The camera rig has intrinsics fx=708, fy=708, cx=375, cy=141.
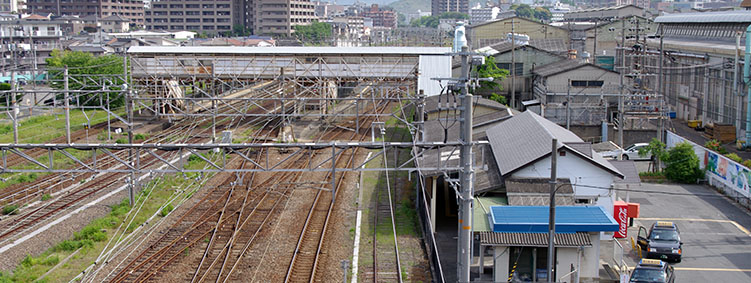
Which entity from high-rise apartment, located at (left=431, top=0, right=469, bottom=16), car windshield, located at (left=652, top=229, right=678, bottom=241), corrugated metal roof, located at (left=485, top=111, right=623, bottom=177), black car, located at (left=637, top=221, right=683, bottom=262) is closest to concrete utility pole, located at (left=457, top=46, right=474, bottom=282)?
corrugated metal roof, located at (left=485, top=111, right=623, bottom=177)

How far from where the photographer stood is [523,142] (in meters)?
13.8

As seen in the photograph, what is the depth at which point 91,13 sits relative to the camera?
8031cm

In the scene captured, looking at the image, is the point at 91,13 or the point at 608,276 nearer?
the point at 608,276

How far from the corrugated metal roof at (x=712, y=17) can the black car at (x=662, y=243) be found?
14124mm

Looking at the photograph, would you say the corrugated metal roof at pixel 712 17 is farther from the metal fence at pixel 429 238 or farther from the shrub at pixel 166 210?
the shrub at pixel 166 210

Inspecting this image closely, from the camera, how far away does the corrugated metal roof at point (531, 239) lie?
10312mm

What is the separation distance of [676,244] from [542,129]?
3259 mm

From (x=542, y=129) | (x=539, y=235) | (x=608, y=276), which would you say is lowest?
(x=608, y=276)

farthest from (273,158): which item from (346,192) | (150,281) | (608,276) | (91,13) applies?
(91,13)

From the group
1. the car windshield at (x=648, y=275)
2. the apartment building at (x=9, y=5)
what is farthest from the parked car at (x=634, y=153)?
the apartment building at (x=9, y=5)

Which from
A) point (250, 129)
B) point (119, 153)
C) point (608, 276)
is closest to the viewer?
point (608, 276)

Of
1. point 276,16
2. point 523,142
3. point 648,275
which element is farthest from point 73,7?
point 648,275

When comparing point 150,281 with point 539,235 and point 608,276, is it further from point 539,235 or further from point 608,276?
point 608,276

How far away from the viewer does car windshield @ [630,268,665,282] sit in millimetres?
10445
